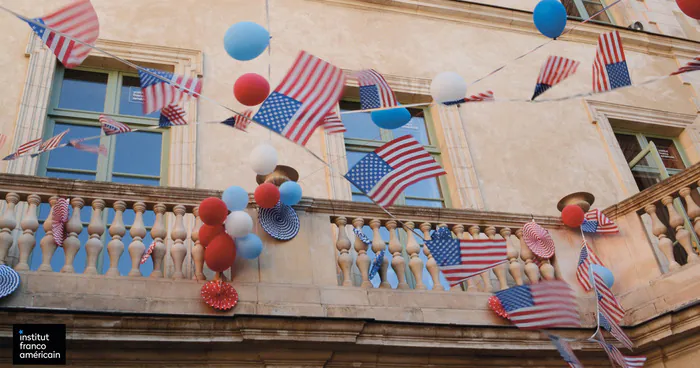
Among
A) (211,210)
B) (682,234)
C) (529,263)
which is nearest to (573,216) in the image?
(529,263)

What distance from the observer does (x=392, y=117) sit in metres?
6.41

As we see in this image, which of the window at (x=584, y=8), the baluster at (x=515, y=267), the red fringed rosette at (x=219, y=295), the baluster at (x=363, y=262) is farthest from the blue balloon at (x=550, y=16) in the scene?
the window at (x=584, y=8)

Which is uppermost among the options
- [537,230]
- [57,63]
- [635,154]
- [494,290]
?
[57,63]

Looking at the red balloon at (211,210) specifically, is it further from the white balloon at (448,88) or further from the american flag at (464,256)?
the white balloon at (448,88)

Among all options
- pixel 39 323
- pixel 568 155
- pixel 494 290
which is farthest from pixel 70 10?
pixel 568 155

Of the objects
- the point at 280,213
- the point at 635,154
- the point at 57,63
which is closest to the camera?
the point at 280,213

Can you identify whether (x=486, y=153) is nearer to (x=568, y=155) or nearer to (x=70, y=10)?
(x=568, y=155)

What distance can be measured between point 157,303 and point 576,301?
12.6 ft

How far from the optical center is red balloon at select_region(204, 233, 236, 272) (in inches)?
227

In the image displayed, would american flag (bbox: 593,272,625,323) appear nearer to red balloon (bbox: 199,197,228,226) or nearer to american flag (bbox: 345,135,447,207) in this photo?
american flag (bbox: 345,135,447,207)

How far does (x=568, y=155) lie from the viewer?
9680mm

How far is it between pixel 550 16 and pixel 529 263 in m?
2.37

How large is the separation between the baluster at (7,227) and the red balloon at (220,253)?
4.85 feet

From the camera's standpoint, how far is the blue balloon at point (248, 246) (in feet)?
19.6
